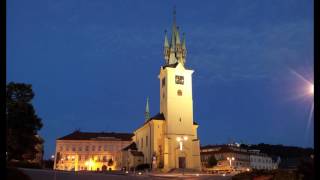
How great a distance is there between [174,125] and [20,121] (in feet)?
128

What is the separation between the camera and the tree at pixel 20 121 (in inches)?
1507

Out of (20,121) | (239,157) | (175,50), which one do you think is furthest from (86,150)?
(20,121)

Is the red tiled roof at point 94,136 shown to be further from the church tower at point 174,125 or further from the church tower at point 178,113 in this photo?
the church tower at point 178,113

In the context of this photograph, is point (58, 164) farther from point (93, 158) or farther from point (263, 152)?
point (263, 152)

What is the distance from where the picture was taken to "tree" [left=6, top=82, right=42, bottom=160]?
126 feet

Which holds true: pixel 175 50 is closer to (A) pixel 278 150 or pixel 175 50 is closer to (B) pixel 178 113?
(B) pixel 178 113

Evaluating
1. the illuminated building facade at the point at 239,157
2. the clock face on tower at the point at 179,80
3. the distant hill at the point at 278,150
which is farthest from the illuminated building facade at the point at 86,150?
the distant hill at the point at 278,150

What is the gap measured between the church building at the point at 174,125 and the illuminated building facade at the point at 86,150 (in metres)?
38.5

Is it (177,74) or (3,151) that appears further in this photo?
(177,74)

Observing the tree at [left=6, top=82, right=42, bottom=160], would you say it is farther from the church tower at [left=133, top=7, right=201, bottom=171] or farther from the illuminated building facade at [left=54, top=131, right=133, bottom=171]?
the illuminated building facade at [left=54, top=131, right=133, bottom=171]

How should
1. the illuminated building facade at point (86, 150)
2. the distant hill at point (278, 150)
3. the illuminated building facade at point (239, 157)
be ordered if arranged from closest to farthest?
the illuminated building facade at point (86, 150)
the illuminated building facade at point (239, 157)
the distant hill at point (278, 150)

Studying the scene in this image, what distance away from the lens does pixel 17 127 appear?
127ft
